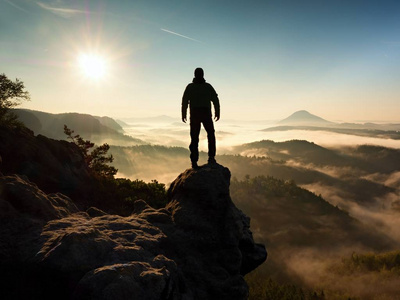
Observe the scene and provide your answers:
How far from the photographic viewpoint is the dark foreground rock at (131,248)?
5.35 m

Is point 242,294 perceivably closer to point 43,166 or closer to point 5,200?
point 5,200

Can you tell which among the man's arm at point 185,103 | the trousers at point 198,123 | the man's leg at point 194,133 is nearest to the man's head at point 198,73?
the man's arm at point 185,103

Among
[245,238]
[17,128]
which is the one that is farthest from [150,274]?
[17,128]

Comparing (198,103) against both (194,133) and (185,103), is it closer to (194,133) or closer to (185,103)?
(185,103)

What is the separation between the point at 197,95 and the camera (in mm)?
10703

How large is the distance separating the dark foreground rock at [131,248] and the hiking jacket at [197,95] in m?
2.74

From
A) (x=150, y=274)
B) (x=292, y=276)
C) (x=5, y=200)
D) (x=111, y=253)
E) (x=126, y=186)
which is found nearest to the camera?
(x=150, y=274)

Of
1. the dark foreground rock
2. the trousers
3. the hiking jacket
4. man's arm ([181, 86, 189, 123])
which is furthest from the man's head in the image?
the dark foreground rock

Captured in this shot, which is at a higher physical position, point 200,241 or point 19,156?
point 19,156

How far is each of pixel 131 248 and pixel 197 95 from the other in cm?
661

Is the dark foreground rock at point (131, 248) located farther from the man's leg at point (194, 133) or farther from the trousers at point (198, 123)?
the trousers at point (198, 123)

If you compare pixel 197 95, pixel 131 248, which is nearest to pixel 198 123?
pixel 197 95

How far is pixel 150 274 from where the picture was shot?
5.44 m

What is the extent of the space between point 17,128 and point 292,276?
181201 mm
